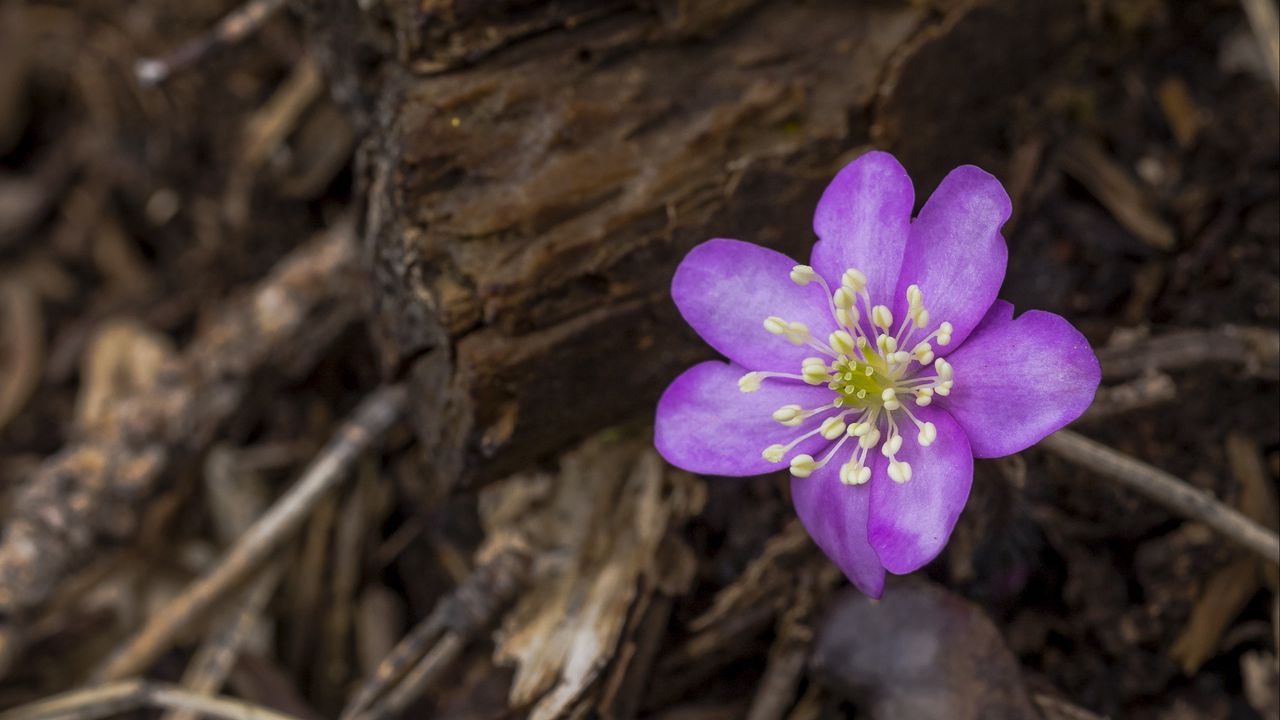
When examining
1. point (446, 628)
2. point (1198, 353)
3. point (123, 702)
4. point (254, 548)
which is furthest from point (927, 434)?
point (123, 702)

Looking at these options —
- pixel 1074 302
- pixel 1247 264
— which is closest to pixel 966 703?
pixel 1074 302

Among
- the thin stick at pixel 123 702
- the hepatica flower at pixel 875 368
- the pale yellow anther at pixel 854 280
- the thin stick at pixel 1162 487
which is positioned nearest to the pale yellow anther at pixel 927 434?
the hepatica flower at pixel 875 368

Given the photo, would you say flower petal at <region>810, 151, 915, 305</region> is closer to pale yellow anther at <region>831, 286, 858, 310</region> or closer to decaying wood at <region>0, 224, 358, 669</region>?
pale yellow anther at <region>831, 286, 858, 310</region>

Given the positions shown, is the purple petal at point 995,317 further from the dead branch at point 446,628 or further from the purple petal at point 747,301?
the dead branch at point 446,628

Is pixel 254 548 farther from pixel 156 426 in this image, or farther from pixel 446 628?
pixel 446 628

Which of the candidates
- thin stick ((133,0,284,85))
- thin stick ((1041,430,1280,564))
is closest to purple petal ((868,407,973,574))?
thin stick ((1041,430,1280,564))
